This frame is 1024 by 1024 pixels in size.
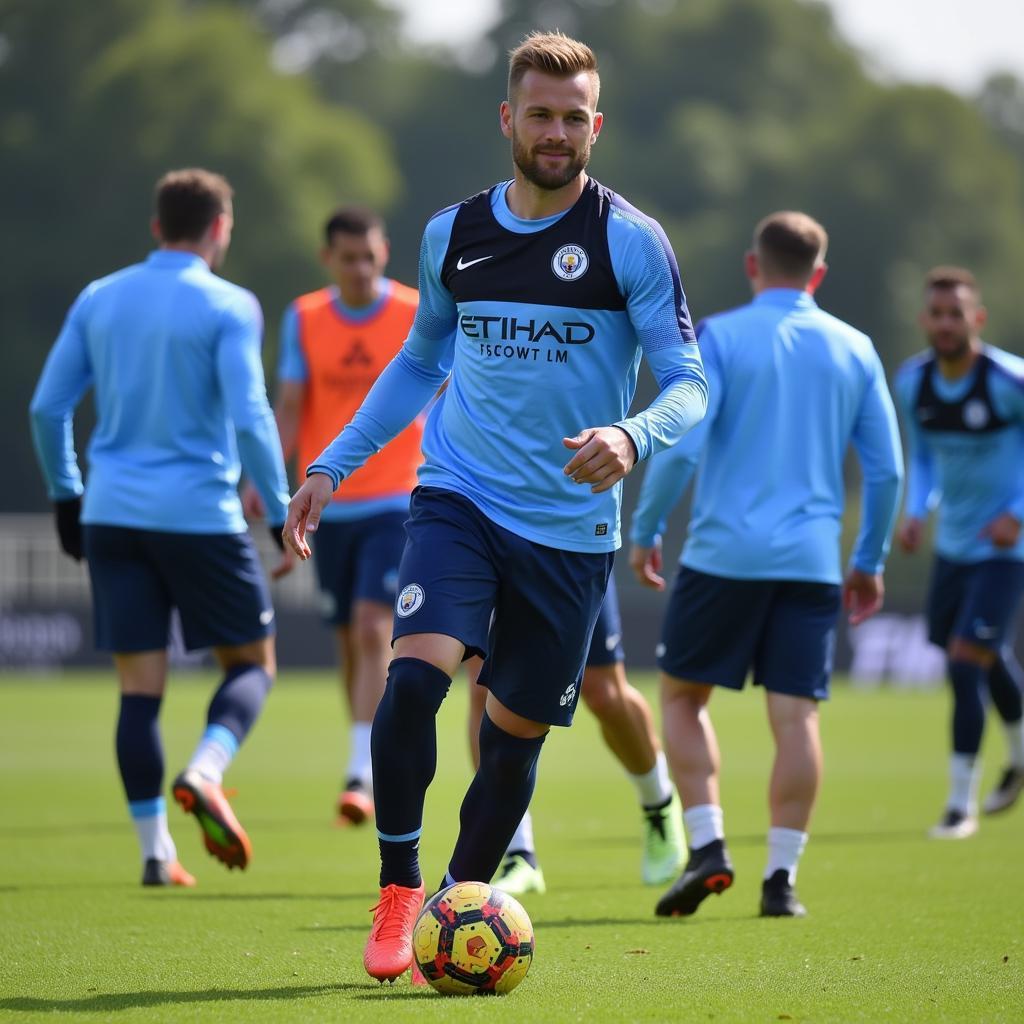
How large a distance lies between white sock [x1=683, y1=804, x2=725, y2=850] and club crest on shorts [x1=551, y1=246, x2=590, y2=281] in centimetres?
224

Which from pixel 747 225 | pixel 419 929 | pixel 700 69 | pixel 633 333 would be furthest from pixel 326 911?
pixel 700 69

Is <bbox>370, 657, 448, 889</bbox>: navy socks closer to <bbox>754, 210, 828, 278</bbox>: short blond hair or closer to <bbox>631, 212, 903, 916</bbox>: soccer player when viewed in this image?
<bbox>631, 212, 903, 916</bbox>: soccer player

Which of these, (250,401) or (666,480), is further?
(250,401)

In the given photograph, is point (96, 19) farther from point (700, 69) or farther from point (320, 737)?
point (320, 737)

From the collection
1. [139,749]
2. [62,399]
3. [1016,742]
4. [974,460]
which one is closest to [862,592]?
[139,749]

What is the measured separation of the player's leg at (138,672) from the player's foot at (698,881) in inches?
77.7

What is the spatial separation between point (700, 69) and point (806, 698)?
2675 inches

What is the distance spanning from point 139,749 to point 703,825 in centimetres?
222

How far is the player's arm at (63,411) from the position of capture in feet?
25.9

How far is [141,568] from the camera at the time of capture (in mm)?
7824

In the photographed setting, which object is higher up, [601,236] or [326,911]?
[601,236]

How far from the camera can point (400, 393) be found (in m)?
5.97

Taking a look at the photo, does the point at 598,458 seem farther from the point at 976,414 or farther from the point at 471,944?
the point at 976,414

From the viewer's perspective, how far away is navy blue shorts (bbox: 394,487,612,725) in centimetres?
548
